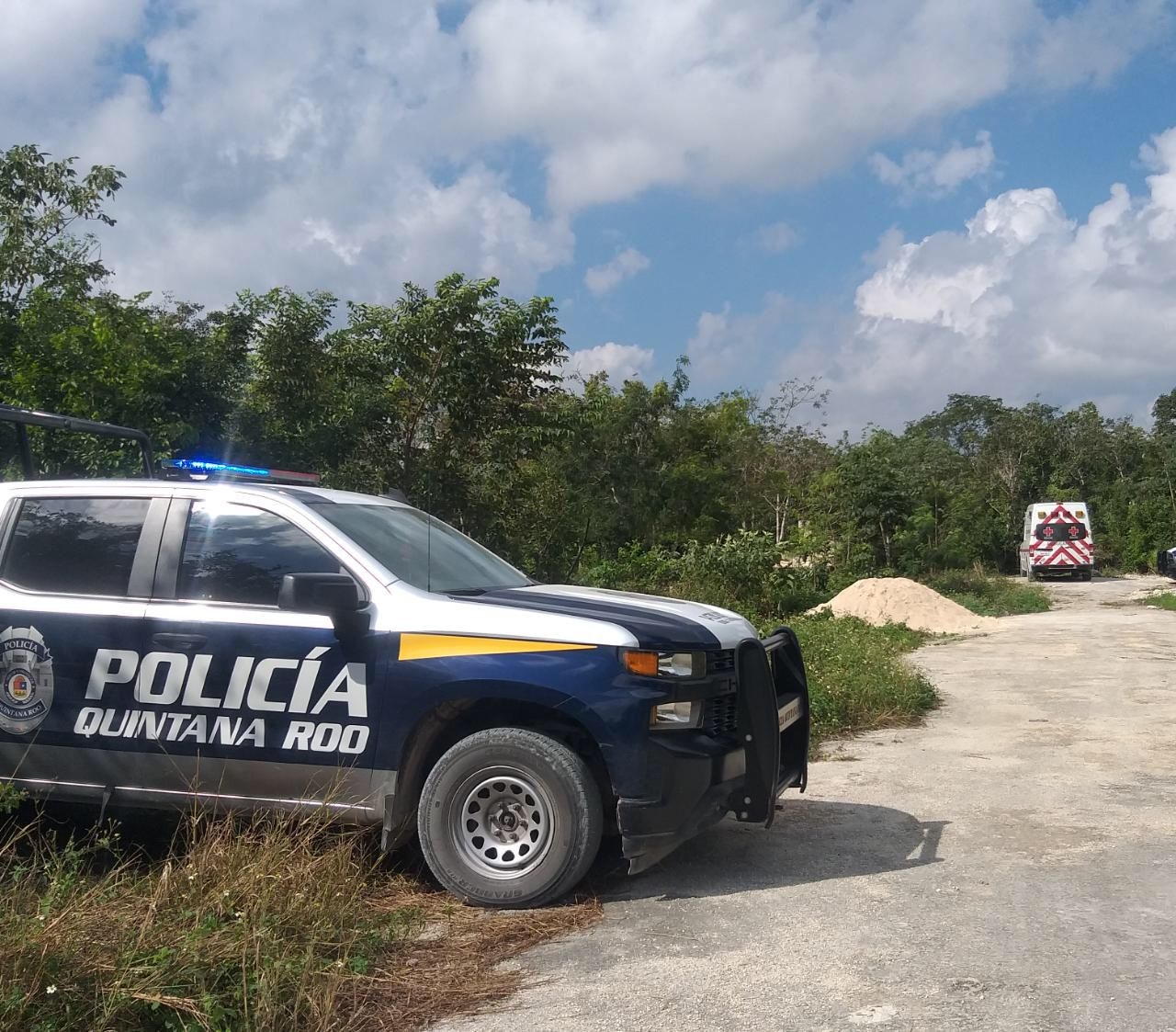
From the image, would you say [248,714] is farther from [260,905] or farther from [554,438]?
[554,438]

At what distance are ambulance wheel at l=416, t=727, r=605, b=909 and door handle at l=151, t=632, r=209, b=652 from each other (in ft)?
3.99

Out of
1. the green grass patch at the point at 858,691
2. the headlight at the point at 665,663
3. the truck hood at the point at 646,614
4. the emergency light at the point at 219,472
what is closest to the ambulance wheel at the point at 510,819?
the headlight at the point at 665,663

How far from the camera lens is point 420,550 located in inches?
238

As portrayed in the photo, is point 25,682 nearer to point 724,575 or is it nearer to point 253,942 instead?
point 253,942

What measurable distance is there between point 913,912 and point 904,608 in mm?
17906

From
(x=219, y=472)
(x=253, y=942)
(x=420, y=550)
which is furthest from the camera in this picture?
(x=219, y=472)

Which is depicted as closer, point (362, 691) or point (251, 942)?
point (251, 942)

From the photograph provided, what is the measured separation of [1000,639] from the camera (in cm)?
1916

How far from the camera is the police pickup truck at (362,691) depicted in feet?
16.7

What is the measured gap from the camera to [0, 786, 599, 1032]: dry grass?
3676 mm

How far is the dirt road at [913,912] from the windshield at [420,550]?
5.38 feet

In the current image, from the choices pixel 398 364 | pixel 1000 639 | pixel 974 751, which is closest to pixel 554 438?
pixel 398 364

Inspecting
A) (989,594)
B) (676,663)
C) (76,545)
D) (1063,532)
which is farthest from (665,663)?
(1063,532)

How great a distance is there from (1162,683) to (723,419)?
73.8ft
